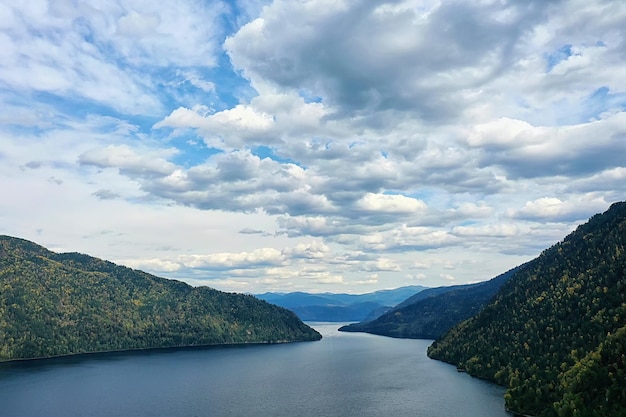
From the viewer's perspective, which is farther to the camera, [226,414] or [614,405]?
[226,414]

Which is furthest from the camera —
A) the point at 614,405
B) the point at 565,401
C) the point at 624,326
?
the point at 624,326

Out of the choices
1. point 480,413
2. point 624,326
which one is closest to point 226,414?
point 480,413

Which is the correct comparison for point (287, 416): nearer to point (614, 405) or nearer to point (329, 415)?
point (329, 415)

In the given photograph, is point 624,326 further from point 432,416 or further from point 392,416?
point 392,416

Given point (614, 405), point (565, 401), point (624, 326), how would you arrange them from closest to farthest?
point (614, 405)
point (565, 401)
point (624, 326)

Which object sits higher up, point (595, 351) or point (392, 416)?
point (595, 351)

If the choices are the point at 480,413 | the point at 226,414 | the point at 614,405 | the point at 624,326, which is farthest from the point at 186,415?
the point at 624,326

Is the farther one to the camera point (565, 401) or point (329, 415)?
point (329, 415)

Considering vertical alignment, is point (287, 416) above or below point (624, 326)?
below
